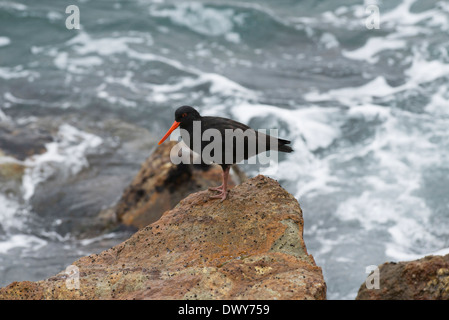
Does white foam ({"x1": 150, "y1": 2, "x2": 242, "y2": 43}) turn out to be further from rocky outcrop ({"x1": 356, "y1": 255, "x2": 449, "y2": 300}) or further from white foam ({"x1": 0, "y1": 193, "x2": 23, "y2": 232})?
rocky outcrop ({"x1": 356, "y1": 255, "x2": 449, "y2": 300})

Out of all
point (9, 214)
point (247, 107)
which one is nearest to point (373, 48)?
point (247, 107)

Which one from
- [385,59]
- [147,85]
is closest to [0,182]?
[147,85]

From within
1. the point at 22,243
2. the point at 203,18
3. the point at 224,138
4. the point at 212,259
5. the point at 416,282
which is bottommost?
the point at 416,282

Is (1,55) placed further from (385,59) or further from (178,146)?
(385,59)

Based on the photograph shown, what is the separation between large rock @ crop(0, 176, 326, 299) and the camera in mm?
3389

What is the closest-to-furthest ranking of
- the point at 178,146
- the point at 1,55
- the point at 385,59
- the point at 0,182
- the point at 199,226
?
the point at 199,226 < the point at 178,146 < the point at 0,182 < the point at 385,59 < the point at 1,55

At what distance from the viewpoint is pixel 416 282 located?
131 inches

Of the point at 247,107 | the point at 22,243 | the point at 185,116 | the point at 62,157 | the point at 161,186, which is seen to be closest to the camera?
the point at 185,116

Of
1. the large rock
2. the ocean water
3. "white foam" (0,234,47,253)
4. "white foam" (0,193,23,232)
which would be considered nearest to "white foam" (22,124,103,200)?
the ocean water

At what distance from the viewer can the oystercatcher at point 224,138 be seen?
486 centimetres

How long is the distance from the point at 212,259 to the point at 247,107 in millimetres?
9350

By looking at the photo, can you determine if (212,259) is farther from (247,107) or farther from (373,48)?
(373,48)

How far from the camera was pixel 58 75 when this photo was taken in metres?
15.2
